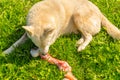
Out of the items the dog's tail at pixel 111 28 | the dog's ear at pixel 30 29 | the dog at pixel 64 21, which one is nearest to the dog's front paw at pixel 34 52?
the dog at pixel 64 21

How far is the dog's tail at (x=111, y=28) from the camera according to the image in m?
6.02

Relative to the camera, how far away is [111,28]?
6.09 meters

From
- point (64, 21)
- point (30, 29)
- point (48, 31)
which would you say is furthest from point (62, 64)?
point (30, 29)

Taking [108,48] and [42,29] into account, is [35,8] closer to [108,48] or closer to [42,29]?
[42,29]

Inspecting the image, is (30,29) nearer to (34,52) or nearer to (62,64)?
(34,52)

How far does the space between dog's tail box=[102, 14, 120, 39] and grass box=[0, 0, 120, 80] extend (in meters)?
0.10

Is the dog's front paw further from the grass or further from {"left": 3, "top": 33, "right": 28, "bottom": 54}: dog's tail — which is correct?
{"left": 3, "top": 33, "right": 28, "bottom": 54}: dog's tail

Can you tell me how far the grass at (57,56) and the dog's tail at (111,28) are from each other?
10 cm

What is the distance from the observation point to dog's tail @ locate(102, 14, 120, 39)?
6020 millimetres

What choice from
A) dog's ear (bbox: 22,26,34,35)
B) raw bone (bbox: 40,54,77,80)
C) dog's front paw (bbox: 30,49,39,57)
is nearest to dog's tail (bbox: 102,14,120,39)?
raw bone (bbox: 40,54,77,80)

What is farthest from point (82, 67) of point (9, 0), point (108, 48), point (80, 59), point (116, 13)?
point (9, 0)

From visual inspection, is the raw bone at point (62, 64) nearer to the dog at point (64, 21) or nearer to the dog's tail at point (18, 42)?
the dog at point (64, 21)

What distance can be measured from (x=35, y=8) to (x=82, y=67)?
1.25 meters

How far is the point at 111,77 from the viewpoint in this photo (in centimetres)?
556
